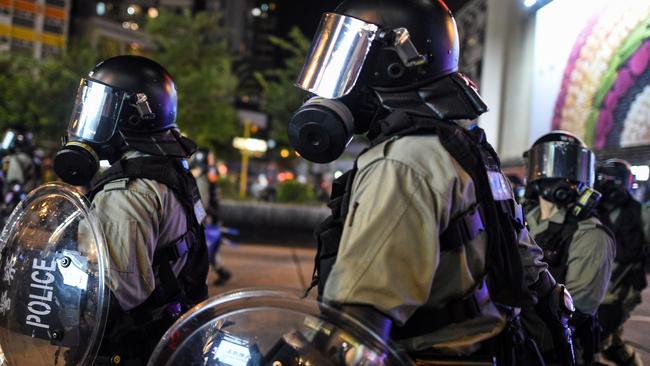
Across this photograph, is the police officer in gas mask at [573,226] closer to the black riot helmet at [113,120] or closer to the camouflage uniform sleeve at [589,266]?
the camouflage uniform sleeve at [589,266]

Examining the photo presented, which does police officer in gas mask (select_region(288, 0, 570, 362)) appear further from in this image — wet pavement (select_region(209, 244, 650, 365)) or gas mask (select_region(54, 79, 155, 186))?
wet pavement (select_region(209, 244, 650, 365))

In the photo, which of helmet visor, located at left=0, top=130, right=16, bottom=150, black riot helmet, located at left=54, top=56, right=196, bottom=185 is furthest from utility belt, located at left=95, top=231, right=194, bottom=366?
helmet visor, located at left=0, top=130, right=16, bottom=150

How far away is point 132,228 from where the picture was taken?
2.16m

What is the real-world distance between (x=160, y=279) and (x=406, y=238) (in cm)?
137

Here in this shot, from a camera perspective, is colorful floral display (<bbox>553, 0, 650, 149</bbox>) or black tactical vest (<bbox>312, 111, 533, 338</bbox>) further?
colorful floral display (<bbox>553, 0, 650, 149</bbox>)

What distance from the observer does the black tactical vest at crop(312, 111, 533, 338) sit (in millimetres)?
1480

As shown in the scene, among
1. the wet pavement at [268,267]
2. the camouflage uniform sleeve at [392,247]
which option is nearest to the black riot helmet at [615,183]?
the wet pavement at [268,267]

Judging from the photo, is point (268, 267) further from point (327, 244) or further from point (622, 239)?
point (327, 244)

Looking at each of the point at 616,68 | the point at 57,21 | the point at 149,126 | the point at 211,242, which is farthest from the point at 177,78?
the point at 57,21

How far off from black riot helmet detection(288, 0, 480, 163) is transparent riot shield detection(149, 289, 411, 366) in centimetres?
47

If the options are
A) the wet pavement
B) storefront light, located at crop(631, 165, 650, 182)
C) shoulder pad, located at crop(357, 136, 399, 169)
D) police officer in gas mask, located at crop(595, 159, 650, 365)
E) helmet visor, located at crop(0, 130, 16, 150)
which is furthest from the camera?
helmet visor, located at crop(0, 130, 16, 150)

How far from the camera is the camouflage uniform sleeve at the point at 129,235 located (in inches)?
84.4

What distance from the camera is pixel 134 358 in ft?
7.51

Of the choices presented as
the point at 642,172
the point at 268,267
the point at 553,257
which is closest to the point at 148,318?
the point at 553,257
